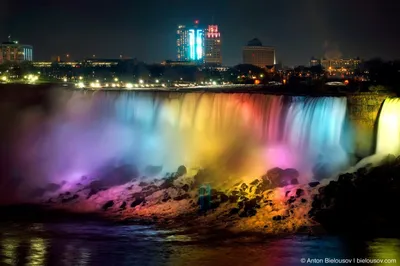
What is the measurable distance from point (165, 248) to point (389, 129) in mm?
10323

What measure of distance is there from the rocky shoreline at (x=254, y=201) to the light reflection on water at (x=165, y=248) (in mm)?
1241

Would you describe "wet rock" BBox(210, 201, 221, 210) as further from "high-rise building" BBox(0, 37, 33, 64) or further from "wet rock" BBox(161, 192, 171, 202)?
"high-rise building" BBox(0, 37, 33, 64)

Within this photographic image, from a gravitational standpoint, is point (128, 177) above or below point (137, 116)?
below

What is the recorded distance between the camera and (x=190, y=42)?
16225 centimetres

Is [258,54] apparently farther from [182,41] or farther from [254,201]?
[254,201]

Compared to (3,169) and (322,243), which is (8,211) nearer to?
(3,169)

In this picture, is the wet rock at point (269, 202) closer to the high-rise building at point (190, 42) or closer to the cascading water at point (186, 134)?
the cascading water at point (186, 134)

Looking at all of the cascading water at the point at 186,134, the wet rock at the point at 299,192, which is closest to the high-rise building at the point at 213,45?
the cascading water at the point at 186,134

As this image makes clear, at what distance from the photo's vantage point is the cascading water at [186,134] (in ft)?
94.5

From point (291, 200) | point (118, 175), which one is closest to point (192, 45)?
point (118, 175)

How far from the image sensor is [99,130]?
34.4 m

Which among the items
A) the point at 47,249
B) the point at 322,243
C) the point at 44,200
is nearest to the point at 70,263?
the point at 47,249

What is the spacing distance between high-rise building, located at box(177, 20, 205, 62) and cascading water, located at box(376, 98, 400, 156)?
131235mm

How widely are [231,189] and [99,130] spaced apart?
935 cm
